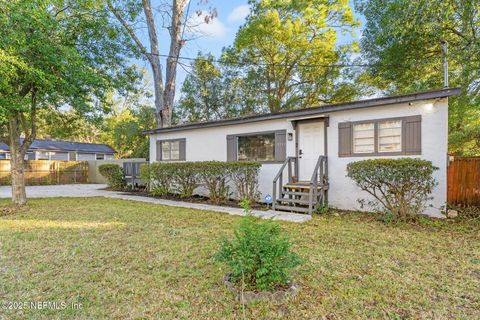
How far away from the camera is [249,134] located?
848 cm

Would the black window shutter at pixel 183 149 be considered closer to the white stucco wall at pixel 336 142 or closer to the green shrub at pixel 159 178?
the white stucco wall at pixel 336 142

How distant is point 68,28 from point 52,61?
5.93 feet

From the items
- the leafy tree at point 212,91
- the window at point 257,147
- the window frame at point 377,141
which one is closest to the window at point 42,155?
the leafy tree at point 212,91

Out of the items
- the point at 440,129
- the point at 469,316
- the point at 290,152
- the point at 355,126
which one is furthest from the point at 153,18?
the point at 469,316

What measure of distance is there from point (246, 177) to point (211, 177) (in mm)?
1064

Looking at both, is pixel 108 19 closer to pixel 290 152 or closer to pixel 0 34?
pixel 0 34

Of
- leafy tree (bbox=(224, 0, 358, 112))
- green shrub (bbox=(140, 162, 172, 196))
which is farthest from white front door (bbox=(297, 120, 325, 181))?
A: leafy tree (bbox=(224, 0, 358, 112))

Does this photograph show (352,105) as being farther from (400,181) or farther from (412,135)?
(400,181)

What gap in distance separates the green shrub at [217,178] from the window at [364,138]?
3322 mm

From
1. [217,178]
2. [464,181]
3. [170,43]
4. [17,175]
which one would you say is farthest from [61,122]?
[464,181]

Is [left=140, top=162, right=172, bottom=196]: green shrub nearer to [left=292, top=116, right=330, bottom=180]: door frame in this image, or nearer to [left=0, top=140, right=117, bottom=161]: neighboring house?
[left=292, top=116, right=330, bottom=180]: door frame

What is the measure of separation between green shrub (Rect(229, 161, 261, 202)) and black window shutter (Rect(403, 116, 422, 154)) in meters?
3.51

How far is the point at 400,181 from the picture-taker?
5477mm

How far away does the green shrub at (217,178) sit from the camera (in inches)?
307
